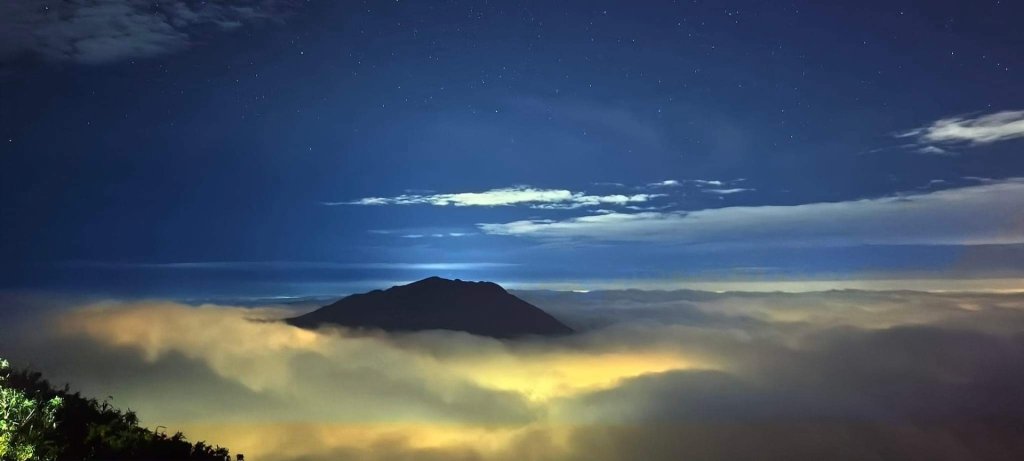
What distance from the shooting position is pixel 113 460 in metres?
26.5

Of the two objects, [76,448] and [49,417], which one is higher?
[49,417]

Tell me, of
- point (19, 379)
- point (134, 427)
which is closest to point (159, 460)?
point (134, 427)

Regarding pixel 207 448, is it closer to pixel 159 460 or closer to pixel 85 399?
pixel 159 460

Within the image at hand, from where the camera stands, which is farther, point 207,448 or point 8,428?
point 207,448

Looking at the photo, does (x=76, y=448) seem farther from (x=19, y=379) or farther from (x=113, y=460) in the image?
(x=19, y=379)

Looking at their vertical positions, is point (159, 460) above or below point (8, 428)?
below

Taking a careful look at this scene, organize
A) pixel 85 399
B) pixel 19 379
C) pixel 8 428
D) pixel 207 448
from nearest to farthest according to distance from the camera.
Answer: pixel 8 428 < pixel 207 448 < pixel 85 399 < pixel 19 379

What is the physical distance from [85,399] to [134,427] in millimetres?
11498

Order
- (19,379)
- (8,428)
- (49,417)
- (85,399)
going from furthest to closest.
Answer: (19,379) → (85,399) → (49,417) → (8,428)

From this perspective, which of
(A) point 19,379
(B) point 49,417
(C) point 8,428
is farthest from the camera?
(A) point 19,379

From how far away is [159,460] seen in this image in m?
27.3

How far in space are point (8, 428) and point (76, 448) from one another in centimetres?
397

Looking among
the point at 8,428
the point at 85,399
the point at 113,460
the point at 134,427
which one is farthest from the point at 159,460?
the point at 85,399

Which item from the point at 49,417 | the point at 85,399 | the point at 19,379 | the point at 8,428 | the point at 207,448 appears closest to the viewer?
the point at 8,428
